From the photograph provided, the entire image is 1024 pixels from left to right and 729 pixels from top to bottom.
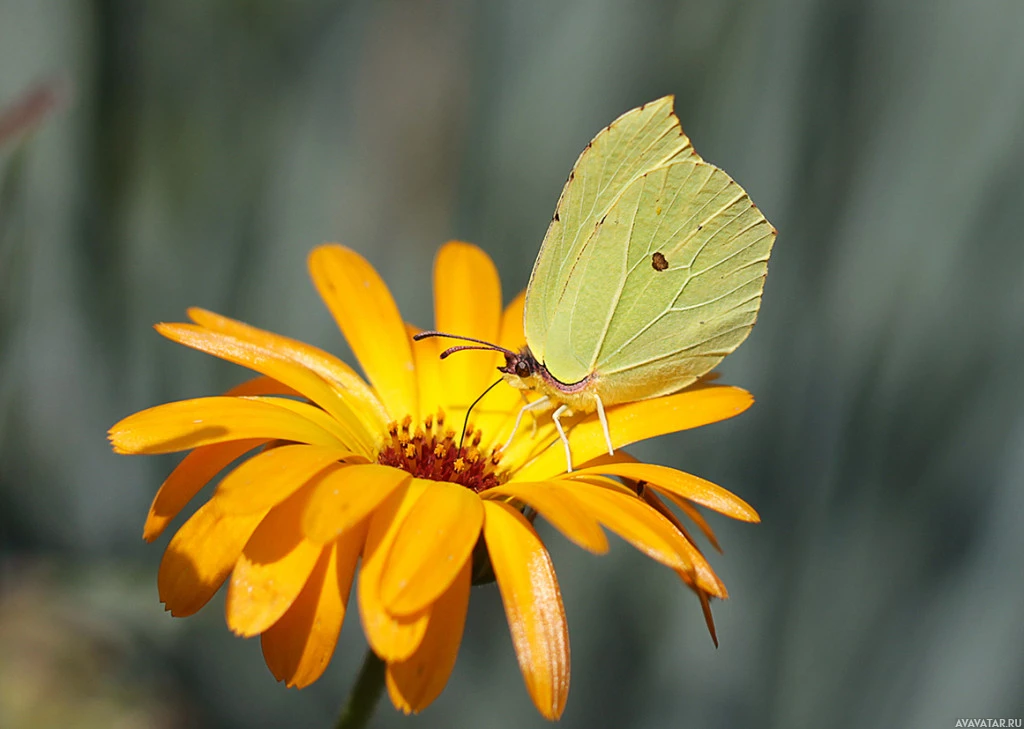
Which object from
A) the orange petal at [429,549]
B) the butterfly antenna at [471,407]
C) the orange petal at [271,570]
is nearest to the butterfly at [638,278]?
the butterfly antenna at [471,407]

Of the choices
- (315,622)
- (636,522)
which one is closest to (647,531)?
(636,522)

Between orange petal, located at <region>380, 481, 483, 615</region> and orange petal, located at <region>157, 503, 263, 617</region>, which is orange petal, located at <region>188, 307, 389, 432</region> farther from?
orange petal, located at <region>380, 481, 483, 615</region>

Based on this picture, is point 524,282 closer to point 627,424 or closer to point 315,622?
point 627,424

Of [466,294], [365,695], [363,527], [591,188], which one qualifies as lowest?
[365,695]

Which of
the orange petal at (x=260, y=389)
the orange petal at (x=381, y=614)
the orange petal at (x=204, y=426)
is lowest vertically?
the orange petal at (x=381, y=614)

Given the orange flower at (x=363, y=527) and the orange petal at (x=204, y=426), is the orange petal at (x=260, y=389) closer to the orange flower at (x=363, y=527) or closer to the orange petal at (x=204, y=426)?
the orange flower at (x=363, y=527)
